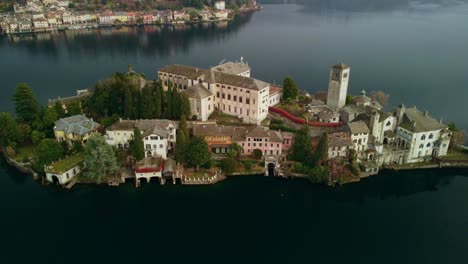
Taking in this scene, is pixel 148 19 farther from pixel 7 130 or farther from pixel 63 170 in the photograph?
pixel 63 170

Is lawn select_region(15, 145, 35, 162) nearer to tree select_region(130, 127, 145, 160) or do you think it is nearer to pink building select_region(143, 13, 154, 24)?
tree select_region(130, 127, 145, 160)

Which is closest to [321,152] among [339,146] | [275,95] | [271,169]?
[339,146]

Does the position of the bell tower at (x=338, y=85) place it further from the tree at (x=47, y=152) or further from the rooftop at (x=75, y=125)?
the tree at (x=47, y=152)

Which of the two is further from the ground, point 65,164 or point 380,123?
point 380,123

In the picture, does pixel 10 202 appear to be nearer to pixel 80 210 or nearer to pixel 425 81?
pixel 80 210

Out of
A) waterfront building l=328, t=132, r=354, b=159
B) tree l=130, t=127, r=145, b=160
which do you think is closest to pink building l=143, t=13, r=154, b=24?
tree l=130, t=127, r=145, b=160

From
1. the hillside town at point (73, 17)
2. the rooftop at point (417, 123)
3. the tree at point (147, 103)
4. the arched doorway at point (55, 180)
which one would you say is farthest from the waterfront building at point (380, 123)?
the hillside town at point (73, 17)
